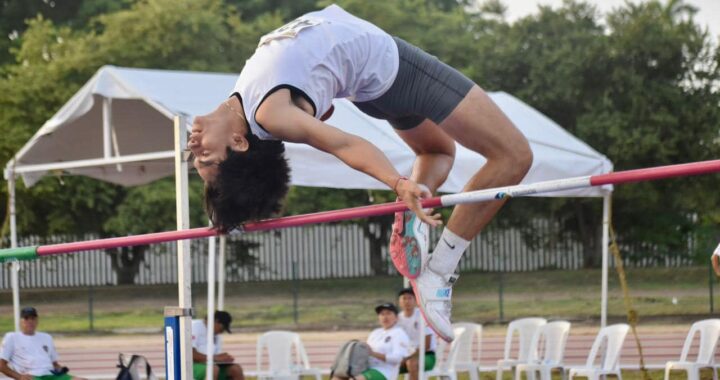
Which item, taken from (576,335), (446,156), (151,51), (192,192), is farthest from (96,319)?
(446,156)

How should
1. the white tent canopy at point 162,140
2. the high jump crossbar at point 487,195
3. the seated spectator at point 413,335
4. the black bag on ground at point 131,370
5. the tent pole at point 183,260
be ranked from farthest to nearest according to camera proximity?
the seated spectator at point 413,335
the black bag on ground at point 131,370
the white tent canopy at point 162,140
the tent pole at point 183,260
the high jump crossbar at point 487,195

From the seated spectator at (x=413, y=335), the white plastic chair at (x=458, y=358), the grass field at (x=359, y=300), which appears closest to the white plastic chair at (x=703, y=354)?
the white plastic chair at (x=458, y=358)

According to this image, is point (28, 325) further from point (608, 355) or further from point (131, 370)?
point (608, 355)

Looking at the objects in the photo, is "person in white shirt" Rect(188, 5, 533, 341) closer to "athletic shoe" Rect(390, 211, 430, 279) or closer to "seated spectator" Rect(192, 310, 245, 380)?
"athletic shoe" Rect(390, 211, 430, 279)

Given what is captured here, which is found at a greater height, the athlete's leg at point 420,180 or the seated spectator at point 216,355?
the athlete's leg at point 420,180

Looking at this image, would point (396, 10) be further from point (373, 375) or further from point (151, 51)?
point (373, 375)

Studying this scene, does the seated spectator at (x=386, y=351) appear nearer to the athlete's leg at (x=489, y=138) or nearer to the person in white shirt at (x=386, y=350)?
the person in white shirt at (x=386, y=350)

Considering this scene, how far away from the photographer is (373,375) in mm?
9008

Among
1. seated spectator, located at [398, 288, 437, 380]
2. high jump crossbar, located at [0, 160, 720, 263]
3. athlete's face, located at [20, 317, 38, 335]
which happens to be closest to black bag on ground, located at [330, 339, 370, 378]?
seated spectator, located at [398, 288, 437, 380]

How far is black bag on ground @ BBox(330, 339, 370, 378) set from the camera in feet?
29.3

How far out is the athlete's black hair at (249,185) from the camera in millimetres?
4223

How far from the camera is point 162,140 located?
933 cm

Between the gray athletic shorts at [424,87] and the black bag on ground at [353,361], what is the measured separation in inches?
197

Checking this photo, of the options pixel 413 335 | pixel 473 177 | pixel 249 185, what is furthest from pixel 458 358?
pixel 249 185
